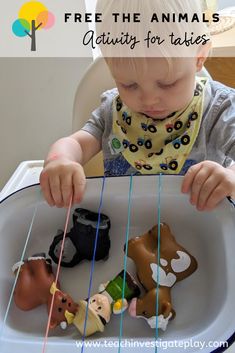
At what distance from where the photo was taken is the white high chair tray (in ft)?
1.23

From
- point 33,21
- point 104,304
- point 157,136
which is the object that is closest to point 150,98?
point 157,136

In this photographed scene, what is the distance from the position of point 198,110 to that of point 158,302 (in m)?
0.32

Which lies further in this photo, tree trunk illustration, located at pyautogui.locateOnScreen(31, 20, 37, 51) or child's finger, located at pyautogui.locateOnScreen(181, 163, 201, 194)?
tree trunk illustration, located at pyautogui.locateOnScreen(31, 20, 37, 51)

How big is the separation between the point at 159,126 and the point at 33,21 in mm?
600

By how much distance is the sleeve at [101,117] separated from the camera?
696 millimetres

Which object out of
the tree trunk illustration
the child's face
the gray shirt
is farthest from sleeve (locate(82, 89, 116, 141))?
the tree trunk illustration

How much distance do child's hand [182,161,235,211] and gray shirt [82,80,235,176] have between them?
0.13 m

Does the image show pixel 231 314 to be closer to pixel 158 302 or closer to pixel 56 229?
pixel 158 302

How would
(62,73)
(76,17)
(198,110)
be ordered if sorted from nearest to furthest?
(198,110), (76,17), (62,73)

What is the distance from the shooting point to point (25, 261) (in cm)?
48

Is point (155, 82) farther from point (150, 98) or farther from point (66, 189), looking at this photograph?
point (66, 189)

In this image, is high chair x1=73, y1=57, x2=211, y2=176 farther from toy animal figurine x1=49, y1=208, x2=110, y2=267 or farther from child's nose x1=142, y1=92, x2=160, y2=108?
toy animal figurine x1=49, y1=208, x2=110, y2=267

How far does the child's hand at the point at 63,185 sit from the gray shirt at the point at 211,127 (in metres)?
0.17

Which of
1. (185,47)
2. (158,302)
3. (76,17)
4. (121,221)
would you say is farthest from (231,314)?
(76,17)
